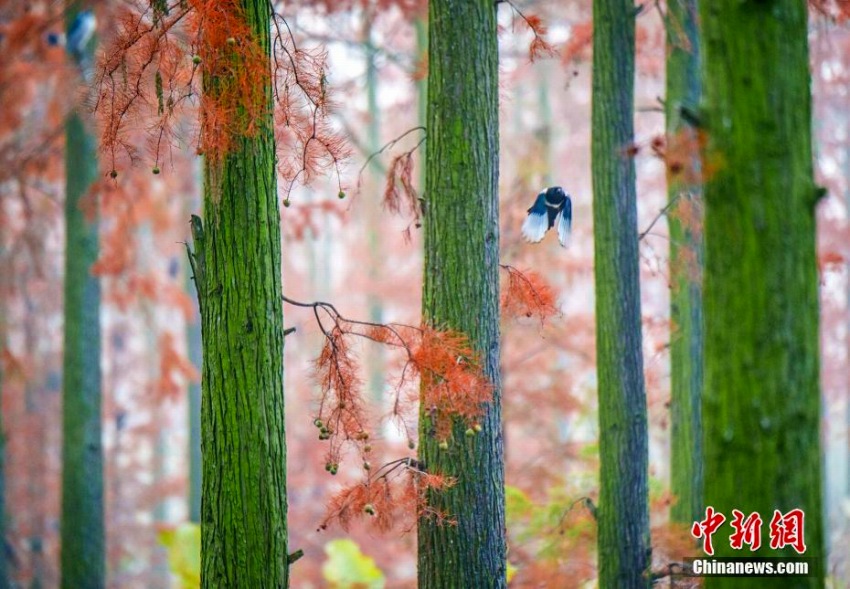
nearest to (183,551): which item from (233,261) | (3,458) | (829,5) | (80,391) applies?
(80,391)

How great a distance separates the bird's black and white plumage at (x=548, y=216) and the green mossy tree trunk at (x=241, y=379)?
1.86m

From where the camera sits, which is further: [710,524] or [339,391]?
[339,391]

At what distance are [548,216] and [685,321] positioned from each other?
2118mm

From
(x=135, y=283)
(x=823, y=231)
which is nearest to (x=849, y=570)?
(x=823, y=231)

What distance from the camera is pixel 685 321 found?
22.1 feet

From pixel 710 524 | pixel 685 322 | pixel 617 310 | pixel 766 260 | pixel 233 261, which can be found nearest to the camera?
pixel 766 260

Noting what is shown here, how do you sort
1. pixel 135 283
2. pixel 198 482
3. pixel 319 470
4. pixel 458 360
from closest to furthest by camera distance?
pixel 458 360 < pixel 135 283 < pixel 198 482 < pixel 319 470

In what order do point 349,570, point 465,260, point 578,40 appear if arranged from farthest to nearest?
1. point 349,570
2. point 578,40
3. point 465,260

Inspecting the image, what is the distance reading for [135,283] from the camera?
33.6ft

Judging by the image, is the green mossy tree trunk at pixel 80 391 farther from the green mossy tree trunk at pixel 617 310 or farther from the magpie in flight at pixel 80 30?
the green mossy tree trunk at pixel 617 310

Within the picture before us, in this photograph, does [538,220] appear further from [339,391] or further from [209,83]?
[209,83]

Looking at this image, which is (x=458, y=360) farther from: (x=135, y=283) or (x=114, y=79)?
(x=135, y=283)

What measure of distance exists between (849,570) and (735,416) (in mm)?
11189

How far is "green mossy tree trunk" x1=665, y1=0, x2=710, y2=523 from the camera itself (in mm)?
6609
